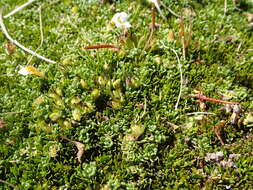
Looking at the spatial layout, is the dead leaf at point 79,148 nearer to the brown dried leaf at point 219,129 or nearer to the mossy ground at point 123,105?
the mossy ground at point 123,105

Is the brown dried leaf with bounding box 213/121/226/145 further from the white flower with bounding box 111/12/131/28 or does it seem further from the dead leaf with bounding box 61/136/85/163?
the white flower with bounding box 111/12/131/28

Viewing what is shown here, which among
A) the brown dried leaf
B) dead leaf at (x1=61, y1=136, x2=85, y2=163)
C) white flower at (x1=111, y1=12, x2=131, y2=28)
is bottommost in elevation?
dead leaf at (x1=61, y1=136, x2=85, y2=163)

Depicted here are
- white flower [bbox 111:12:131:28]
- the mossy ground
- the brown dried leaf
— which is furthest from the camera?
white flower [bbox 111:12:131:28]

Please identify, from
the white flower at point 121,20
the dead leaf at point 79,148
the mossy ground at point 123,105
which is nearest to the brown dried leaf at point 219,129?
the mossy ground at point 123,105

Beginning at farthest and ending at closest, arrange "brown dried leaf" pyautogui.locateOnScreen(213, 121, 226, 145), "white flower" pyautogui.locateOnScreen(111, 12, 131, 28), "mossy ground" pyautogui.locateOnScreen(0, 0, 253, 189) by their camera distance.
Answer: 1. "white flower" pyautogui.locateOnScreen(111, 12, 131, 28)
2. "brown dried leaf" pyautogui.locateOnScreen(213, 121, 226, 145)
3. "mossy ground" pyautogui.locateOnScreen(0, 0, 253, 189)

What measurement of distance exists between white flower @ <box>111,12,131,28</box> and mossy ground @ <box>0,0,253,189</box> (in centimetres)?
7

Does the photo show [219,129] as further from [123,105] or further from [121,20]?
[121,20]

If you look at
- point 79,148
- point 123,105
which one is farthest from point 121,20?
point 79,148

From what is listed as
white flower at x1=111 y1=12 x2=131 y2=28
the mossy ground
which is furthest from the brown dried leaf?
white flower at x1=111 y1=12 x2=131 y2=28

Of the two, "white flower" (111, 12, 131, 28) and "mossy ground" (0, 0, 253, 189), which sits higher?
"white flower" (111, 12, 131, 28)

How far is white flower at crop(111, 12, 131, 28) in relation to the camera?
3.16 m

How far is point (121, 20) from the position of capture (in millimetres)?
3184

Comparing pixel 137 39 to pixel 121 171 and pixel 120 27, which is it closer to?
pixel 120 27

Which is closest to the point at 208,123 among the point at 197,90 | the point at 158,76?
the point at 197,90
